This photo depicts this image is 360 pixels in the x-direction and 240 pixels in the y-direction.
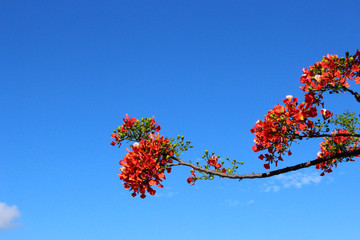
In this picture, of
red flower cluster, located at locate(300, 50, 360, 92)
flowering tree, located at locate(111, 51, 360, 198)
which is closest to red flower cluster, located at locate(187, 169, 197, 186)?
flowering tree, located at locate(111, 51, 360, 198)

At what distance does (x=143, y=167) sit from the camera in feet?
26.5

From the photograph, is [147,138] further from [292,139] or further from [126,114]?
[292,139]

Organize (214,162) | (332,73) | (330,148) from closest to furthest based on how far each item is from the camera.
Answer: (332,73) → (214,162) → (330,148)

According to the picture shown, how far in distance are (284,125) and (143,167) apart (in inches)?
136

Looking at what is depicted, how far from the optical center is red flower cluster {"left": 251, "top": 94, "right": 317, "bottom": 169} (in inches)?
296

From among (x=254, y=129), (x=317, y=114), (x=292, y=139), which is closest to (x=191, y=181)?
(x=254, y=129)

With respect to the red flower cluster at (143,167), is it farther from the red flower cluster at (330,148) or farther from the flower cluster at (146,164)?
the red flower cluster at (330,148)

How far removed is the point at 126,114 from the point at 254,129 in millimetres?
3577

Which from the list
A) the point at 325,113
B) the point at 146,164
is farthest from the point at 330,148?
the point at 146,164

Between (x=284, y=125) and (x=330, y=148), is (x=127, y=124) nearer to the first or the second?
(x=284, y=125)

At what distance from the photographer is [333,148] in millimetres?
10805

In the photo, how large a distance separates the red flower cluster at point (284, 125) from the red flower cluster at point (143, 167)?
2.39 m

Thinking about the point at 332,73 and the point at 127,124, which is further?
the point at 127,124

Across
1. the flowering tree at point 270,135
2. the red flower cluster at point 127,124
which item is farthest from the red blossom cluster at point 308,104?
the red flower cluster at point 127,124
